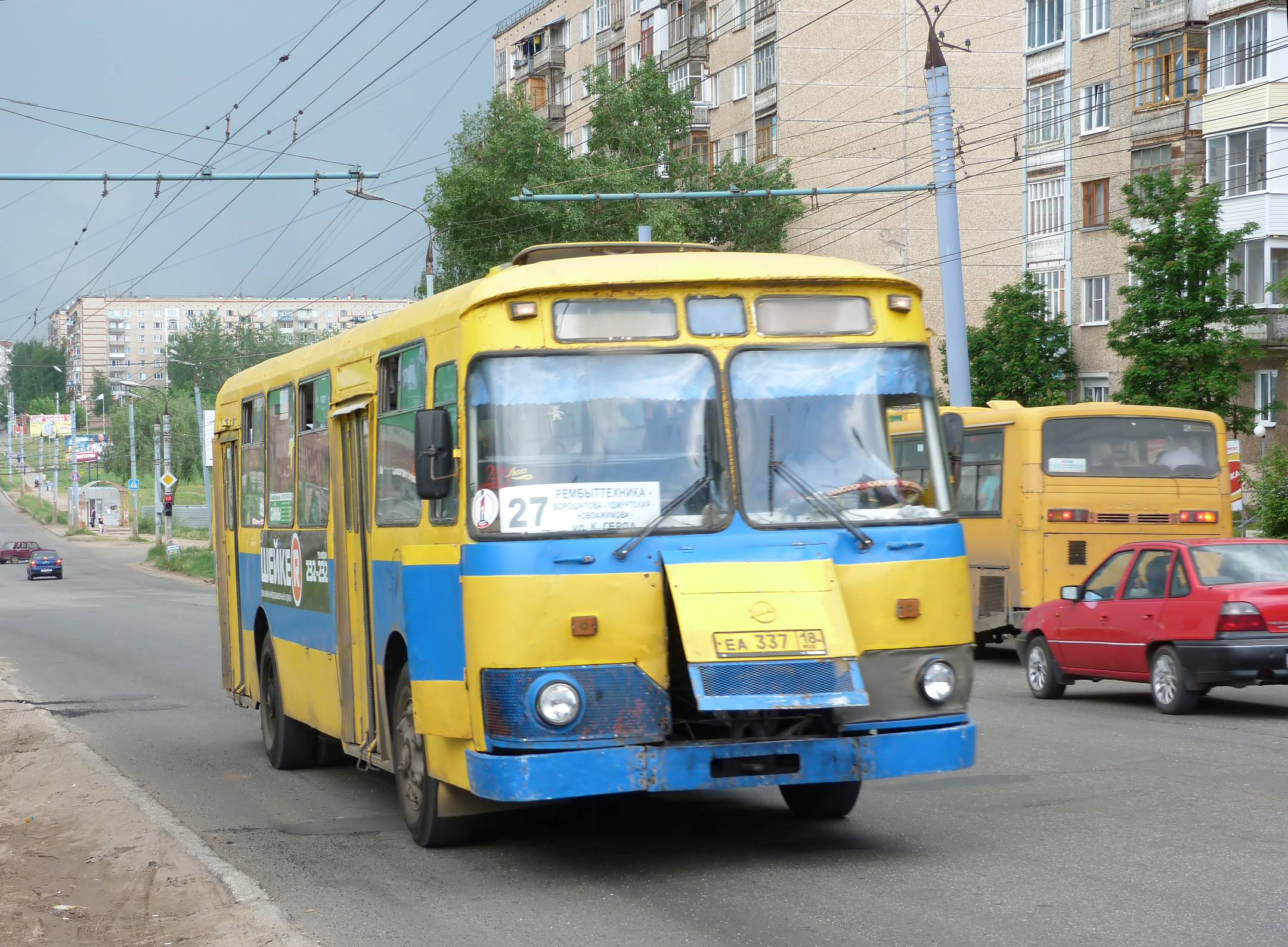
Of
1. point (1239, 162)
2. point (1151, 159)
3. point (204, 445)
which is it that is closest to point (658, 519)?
point (1239, 162)

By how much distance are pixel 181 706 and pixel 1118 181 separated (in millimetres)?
38931

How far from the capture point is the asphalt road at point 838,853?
6.88 meters

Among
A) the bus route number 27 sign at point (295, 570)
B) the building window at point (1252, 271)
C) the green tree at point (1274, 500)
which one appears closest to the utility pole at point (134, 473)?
the building window at point (1252, 271)

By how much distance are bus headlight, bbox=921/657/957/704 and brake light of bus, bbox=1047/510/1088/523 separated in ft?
45.1

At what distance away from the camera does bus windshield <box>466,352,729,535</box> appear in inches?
306

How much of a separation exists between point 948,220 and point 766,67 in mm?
35558

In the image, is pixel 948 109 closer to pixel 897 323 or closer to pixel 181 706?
pixel 181 706

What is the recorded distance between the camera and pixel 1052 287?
176ft

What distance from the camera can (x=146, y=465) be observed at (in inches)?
5413

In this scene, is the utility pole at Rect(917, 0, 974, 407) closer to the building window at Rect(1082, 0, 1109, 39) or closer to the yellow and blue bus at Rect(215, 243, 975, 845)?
the yellow and blue bus at Rect(215, 243, 975, 845)

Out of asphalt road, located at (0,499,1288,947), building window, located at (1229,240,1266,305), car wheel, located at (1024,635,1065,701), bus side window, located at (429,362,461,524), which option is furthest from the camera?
building window, located at (1229,240,1266,305)

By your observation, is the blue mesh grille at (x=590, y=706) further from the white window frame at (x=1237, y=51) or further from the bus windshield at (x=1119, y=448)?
the white window frame at (x=1237, y=51)

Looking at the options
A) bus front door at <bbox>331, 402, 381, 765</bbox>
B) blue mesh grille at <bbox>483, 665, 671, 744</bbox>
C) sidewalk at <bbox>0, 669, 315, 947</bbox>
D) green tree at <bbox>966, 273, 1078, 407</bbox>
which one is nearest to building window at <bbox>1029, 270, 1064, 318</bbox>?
green tree at <bbox>966, 273, 1078, 407</bbox>

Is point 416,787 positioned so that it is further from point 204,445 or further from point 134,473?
point 134,473
